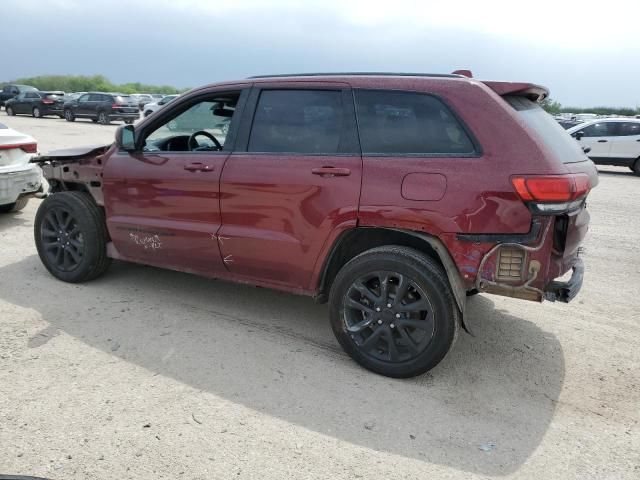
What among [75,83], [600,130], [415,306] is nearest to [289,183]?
[415,306]

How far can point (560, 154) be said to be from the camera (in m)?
3.21

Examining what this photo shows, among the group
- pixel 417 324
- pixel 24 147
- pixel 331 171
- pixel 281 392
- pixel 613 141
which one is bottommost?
pixel 281 392

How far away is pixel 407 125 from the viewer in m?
3.37

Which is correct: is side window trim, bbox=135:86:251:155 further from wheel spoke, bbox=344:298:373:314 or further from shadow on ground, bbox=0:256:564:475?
wheel spoke, bbox=344:298:373:314

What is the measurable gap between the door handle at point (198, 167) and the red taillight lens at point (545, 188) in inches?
84.4

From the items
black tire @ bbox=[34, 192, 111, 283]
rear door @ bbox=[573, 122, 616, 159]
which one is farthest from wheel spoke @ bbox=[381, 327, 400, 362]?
rear door @ bbox=[573, 122, 616, 159]

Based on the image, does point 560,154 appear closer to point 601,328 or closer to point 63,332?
point 601,328

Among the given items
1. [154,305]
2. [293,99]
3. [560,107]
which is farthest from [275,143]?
[560,107]

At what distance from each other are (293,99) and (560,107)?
6561cm

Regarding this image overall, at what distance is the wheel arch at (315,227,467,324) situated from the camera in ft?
10.5

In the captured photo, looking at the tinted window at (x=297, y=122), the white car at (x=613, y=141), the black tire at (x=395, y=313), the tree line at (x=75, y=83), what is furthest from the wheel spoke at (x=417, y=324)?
the tree line at (x=75, y=83)

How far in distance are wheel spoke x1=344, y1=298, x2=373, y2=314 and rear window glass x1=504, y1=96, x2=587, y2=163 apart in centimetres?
147

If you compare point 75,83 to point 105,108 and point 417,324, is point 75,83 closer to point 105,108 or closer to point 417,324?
point 105,108

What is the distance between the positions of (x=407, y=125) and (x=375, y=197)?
0.50m
